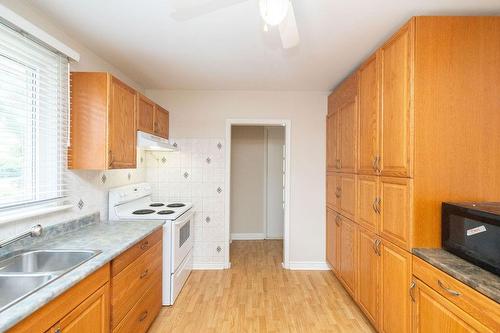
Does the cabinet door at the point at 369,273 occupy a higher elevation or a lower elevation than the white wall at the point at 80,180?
lower

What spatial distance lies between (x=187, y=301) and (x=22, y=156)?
193cm

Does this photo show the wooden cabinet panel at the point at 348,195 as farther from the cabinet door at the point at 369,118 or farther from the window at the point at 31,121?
the window at the point at 31,121

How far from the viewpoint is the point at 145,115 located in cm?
266

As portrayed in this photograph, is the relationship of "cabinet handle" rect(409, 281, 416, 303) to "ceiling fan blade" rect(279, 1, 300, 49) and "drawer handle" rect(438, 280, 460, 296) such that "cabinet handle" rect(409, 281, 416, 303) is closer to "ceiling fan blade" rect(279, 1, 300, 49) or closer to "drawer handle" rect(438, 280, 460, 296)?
"drawer handle" rect(438, 280, 460, 296)

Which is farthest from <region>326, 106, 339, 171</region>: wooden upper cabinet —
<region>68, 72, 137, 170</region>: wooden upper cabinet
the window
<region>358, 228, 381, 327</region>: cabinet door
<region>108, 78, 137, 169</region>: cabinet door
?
the window

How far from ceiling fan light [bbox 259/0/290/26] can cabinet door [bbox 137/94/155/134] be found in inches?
70.8

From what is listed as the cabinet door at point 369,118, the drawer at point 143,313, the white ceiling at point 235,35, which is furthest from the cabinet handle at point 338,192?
the drawer at point 143,313

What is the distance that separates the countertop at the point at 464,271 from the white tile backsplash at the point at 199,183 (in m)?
2.42

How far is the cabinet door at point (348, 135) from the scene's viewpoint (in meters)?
2.43

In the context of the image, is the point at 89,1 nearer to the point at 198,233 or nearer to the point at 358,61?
the point at 358,61

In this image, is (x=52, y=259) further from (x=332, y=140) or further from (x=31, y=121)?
(x=332, y=140)

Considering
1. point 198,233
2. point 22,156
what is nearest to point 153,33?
point 22,156

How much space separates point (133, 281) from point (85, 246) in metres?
0.42

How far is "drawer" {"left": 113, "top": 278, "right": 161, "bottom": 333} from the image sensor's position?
1723mm
